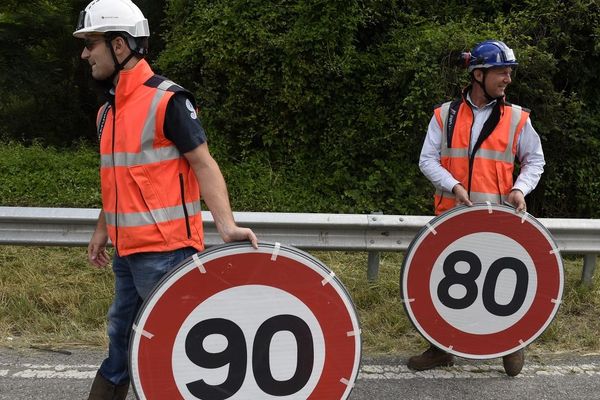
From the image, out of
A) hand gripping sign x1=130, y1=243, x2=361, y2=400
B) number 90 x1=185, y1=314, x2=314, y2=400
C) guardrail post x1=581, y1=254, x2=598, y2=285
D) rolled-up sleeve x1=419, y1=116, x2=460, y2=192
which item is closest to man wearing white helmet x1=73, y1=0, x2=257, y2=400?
hand gripping sign x1=130, y1=243, x2=361, y2=400

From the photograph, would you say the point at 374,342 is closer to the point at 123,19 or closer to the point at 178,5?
the point at 123,19

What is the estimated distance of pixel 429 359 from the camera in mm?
3770

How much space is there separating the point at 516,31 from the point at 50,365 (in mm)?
6215

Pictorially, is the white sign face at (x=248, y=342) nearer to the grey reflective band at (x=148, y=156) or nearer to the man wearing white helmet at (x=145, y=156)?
the man wearing white helmet at (x=145, y=156)

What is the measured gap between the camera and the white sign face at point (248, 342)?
2355 mm

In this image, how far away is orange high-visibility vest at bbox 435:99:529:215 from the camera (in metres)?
3.70

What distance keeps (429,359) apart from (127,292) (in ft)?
6.24

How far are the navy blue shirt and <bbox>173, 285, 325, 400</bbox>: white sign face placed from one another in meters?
0.62

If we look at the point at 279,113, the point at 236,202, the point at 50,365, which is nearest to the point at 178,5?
the point at 279,113

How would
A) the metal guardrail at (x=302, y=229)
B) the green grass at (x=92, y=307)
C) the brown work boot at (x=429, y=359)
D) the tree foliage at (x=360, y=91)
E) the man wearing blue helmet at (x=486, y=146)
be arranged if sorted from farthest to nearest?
1. the tree foliage at (x=360, y=91)
2. the metal guardrail at (x=302, y=229)
3. the green grass at (x=92, y=307)
4. the brown work boot at (x=429, y=359)
5. the man wearing blue helmet at (x=486, y=146)

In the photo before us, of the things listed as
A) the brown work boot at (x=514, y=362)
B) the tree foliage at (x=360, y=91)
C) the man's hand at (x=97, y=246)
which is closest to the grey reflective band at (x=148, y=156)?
the man's hand at (x=97, y=246)

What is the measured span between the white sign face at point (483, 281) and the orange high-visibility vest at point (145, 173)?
157 centimetres

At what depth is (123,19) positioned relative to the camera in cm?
249

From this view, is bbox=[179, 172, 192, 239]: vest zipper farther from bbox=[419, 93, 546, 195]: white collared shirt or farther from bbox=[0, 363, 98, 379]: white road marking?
bbox=[419, 93, 546, 195]: white collared shirt
